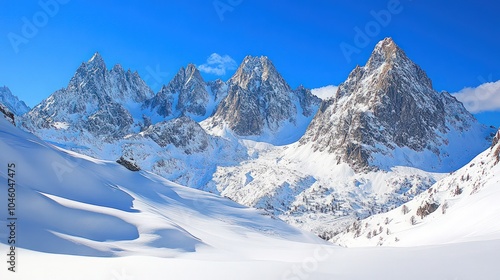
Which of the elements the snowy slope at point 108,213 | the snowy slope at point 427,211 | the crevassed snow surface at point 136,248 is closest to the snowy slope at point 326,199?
the snowy slope at point 427,211

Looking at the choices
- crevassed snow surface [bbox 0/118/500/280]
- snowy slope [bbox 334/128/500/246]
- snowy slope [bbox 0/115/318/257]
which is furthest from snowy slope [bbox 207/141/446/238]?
crevassed snow surface [bbox 0/118/500/280]

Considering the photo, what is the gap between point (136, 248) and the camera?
816 inches

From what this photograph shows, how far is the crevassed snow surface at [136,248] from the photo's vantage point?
10.6 meters

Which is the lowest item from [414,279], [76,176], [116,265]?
[414,279]

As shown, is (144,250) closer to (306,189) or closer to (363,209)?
(363,209)

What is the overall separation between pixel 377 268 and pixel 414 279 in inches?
46.9

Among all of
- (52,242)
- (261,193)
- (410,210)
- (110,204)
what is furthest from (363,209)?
(52,242)

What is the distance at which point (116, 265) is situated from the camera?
1264cm

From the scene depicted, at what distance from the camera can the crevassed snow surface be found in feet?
34.6

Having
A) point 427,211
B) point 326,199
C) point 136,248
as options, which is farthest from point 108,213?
point 326,199

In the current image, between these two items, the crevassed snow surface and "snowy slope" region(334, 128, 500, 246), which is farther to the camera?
"snowy slope" region(334, 128, 500, 246)

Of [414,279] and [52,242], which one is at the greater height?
[52,242]

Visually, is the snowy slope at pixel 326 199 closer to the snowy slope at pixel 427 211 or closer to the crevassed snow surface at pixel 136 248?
the snowy slope at pixel 427 211

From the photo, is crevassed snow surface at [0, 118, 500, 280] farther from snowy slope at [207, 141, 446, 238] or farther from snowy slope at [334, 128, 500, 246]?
snowy slope at [207, 141, 446, 238]
